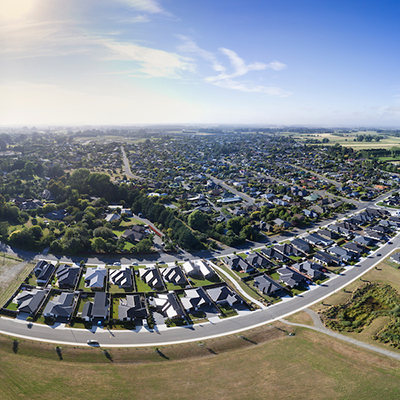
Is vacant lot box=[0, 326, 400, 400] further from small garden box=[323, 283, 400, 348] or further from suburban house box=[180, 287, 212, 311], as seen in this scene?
suburban house box=[180, 287, 212, 311]

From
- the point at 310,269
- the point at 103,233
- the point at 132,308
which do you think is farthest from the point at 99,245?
the point at 310,269

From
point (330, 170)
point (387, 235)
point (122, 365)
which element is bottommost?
point (122, 365)

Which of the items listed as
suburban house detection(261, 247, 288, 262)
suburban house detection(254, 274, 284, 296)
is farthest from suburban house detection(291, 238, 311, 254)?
suburban house detection(254, 274, 284, 296)

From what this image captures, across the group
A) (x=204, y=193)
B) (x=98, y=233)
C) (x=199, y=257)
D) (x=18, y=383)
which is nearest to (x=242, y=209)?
(x=204, y=193)

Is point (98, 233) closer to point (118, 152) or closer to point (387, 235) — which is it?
point (387, 235)

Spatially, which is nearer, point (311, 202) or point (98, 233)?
point (98, 233)

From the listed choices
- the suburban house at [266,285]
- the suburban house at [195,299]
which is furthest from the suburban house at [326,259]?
the suburban house at [195,299]
